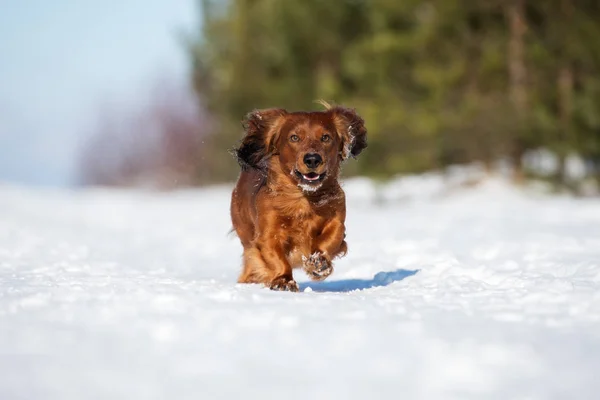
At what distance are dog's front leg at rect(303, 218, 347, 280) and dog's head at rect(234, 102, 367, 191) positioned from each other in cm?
30

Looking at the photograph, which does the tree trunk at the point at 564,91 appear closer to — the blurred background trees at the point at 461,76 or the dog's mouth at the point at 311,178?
the blurred background trees at the point at 461,76

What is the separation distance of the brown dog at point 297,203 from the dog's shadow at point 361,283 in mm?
511

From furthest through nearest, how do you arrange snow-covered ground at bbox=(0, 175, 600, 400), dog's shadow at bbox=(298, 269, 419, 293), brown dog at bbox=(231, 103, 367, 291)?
1. dog's shadow at bbox=(298, 269, 419, 293)
2. brown dog at bbox=(231, 103, 367, 291)
3. snow-covered ground at bbox=(0, 175, 600, 400)

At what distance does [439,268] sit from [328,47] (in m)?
16.0

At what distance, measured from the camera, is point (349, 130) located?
559 centimetres

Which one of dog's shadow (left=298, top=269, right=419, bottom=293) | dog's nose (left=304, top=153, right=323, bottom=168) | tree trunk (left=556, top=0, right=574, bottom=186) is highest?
tree trunk (left=556, top=0, right=574, bottom=186)

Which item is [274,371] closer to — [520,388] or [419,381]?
[419,381]

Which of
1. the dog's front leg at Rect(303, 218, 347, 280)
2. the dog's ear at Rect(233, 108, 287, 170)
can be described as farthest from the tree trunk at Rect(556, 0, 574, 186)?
the dog's front leg at Rect(303, 218, 347, 280)

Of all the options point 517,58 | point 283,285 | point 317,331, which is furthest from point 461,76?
point 317,331

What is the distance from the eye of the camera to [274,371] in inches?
119

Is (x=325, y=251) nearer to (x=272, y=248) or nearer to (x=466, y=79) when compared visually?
(x=272, y=248)

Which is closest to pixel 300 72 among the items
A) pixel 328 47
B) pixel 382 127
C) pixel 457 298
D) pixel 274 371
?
pixel 328 47

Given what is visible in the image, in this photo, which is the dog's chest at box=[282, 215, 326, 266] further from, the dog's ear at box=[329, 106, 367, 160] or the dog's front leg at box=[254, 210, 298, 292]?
the dog's ear at box=[329, 106, 367, 160]

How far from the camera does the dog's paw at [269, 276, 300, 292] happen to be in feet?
16.3
